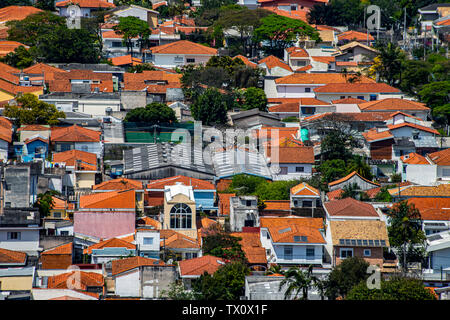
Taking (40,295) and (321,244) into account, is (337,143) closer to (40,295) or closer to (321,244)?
(321,244)

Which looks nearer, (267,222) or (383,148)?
(267,222)

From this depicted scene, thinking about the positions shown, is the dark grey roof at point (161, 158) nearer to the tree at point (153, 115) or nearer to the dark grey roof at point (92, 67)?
the tree at point (153, 115)

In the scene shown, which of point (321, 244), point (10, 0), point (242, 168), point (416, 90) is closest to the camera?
point (321, 244)

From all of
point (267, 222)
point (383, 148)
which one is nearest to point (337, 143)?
point (383, 148)

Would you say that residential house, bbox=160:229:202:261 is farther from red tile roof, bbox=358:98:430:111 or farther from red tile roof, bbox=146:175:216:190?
red tile roof, bbox=358:98:430:111

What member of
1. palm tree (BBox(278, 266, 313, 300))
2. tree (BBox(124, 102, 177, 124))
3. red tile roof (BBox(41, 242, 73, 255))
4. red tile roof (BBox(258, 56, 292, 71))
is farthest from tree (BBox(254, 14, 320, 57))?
palm tree (BBox(278, 266, 313, 300))

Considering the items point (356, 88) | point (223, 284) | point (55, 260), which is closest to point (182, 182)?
point (55, 260)
